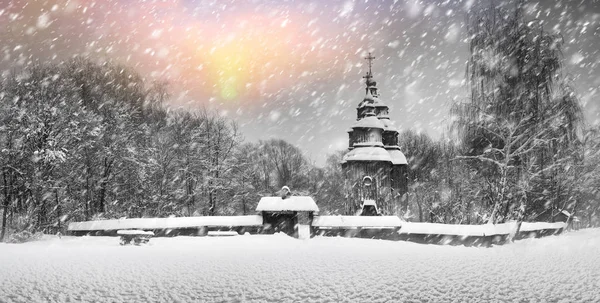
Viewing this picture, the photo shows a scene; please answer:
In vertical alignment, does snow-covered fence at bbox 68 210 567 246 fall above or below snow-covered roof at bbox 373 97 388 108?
below

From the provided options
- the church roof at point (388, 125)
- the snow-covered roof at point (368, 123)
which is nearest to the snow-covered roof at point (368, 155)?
the snow-covered roof at point (368, 123)

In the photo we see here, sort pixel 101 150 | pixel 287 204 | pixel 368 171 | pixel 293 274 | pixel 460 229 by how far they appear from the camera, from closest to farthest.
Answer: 1. pixel 293 274
2. pixel 460 229
3. pixel 287 204
4. pixel 101 150
5. pixel 368 171

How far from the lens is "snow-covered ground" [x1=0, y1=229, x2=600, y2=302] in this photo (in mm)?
9578

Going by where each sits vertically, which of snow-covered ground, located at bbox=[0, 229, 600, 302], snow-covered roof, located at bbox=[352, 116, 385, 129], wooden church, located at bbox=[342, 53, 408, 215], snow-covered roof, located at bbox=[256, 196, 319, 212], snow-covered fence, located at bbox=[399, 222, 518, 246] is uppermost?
snow-covered roof, located at bbox=[352, 116, 385, 129]

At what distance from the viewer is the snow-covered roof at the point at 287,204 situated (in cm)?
2100

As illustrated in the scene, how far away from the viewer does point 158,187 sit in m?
32.1

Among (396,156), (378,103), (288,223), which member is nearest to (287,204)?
(288,223)

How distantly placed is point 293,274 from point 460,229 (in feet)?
36.3

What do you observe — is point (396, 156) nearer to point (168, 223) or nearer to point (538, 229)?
point (538, 229)

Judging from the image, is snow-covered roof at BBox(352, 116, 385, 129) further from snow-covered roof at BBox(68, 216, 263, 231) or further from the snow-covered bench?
the snow-covered bench

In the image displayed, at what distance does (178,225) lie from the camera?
20719 millimetres

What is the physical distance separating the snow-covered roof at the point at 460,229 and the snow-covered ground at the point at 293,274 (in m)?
1.69

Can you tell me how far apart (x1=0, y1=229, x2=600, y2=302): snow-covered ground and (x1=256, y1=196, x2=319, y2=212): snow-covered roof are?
150 inches

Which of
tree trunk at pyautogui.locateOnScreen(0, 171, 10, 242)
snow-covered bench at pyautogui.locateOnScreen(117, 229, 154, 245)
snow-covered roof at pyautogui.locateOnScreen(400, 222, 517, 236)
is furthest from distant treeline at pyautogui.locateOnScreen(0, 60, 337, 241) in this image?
snow-covered roof at pyautogui.locateOnScreen(400, 222, 517, 236)
